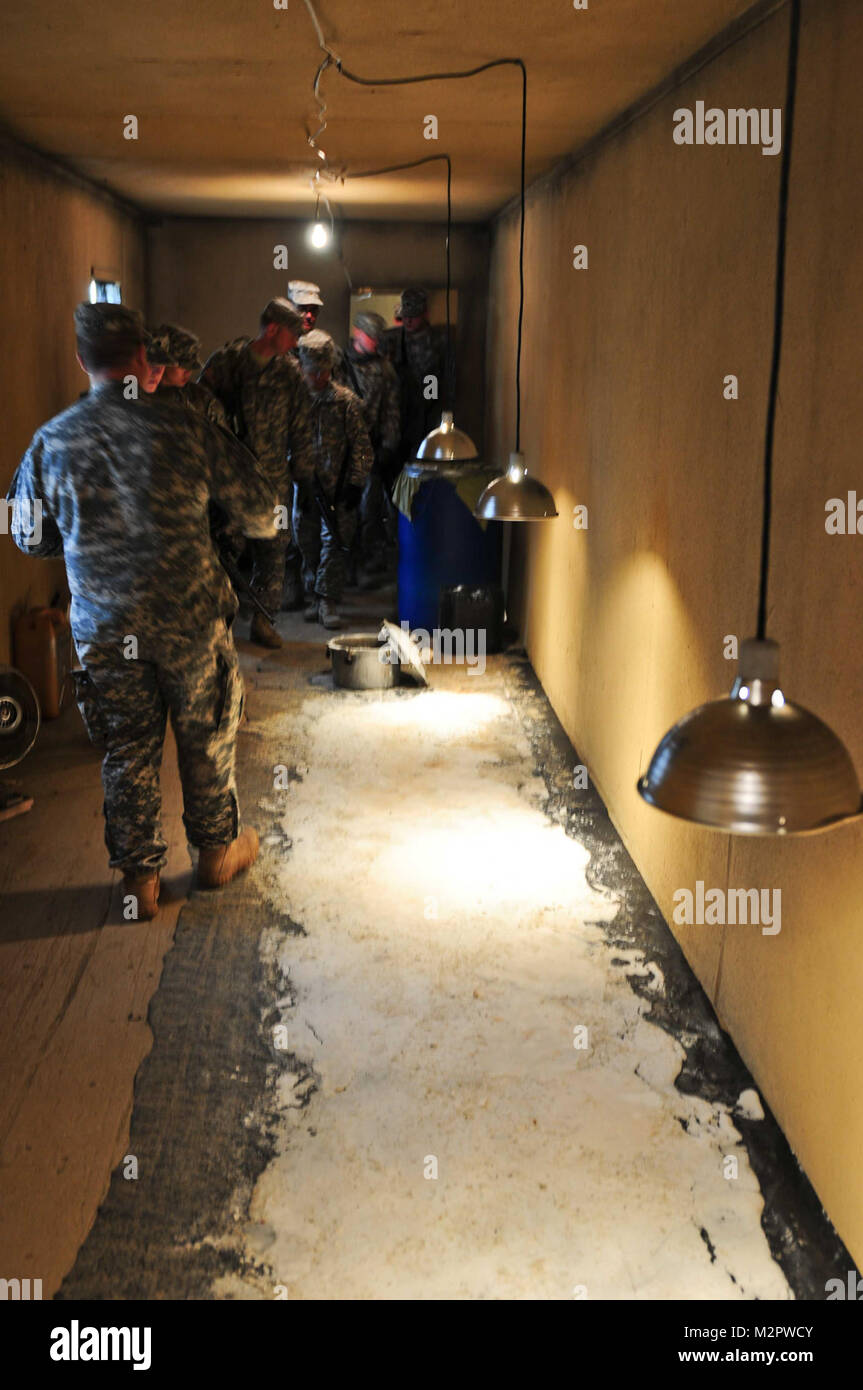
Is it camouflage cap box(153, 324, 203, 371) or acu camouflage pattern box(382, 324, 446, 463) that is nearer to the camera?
camouflage cap box(153, 324, 203, 371)

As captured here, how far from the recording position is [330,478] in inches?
288

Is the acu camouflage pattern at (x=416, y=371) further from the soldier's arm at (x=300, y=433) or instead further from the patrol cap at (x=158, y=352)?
the patrol cap at (x=158, y=352)

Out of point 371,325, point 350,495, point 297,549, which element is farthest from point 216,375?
point 371,325

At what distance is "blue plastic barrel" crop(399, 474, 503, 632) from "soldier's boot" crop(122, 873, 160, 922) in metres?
3.53

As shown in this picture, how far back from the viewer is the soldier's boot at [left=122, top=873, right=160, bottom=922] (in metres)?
3.52

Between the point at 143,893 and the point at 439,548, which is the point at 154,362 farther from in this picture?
the point at 439,548

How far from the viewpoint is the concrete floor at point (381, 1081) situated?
2162mm

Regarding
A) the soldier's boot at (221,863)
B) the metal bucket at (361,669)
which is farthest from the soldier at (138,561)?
the metal bucket at (361,669)

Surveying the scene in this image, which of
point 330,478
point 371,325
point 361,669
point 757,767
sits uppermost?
point 371,325

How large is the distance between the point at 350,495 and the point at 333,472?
184 millimetres

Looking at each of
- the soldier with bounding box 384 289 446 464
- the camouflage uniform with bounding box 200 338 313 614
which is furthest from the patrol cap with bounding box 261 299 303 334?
the soldier with bounding box 384 289 446 464

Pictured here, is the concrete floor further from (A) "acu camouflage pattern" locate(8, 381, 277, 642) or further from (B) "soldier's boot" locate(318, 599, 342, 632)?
(B) "soldier's boot" locate(318, 599, 342, 632)

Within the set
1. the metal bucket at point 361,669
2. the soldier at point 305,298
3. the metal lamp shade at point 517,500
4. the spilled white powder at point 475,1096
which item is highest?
the soldier at point 305,298
